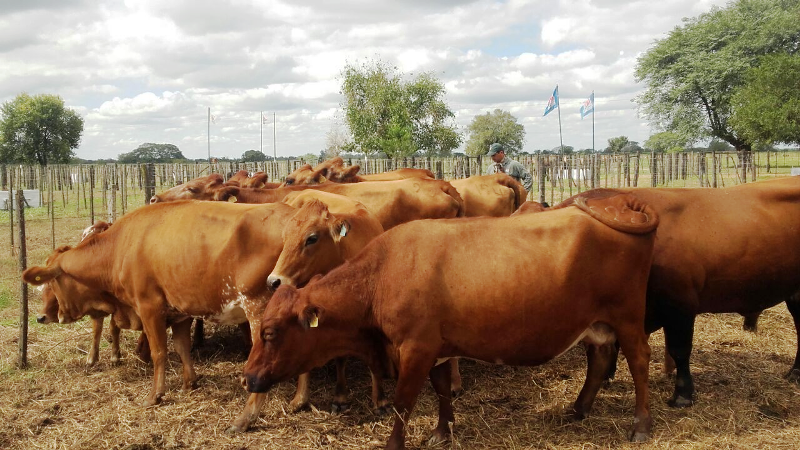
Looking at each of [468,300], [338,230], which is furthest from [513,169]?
[468,300]

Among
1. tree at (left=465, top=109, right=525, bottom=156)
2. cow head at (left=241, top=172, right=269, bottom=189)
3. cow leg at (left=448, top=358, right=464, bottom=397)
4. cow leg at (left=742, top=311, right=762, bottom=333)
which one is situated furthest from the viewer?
tree at (left=465, top=109, right=525, bottom=156)

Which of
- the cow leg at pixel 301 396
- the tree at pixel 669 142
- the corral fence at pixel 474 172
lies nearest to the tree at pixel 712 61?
the tree at pixel 669 142

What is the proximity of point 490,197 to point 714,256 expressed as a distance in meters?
4.83

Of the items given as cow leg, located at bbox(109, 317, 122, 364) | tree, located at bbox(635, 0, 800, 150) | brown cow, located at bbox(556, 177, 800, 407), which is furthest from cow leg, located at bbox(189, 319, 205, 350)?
tree, located at bbox(635, 0, 800, 150)

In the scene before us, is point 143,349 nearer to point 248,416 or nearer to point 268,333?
point 248,416

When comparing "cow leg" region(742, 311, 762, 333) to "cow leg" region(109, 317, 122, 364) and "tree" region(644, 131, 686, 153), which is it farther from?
"tree" region(644, 131, 686, 153)

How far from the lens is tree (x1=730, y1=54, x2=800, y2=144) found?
2866cm

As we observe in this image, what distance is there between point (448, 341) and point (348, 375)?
2.60m

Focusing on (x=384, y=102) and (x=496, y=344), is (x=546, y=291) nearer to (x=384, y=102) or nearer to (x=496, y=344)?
(x=496, y=344)

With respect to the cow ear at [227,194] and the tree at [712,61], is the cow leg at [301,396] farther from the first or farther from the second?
the tree at [712,61]

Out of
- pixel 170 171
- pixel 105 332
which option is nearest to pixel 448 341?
pixel 105 332

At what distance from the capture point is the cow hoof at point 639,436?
502 cm

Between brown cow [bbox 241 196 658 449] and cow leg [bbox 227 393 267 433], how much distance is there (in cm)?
83

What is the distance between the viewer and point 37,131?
185ft
